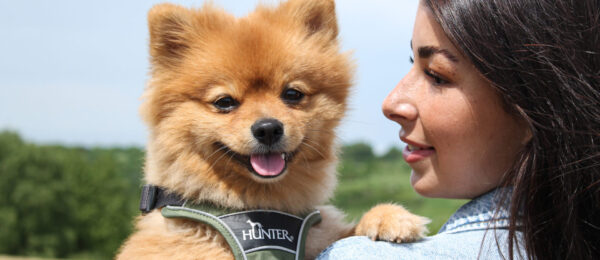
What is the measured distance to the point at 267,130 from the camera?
9.02 ft

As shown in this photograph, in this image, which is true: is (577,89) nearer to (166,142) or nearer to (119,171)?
(166,142)

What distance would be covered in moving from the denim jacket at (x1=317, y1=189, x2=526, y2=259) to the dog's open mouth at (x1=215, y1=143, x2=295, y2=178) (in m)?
0.84

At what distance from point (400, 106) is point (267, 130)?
32.1 inches

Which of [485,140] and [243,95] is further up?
[243,95]

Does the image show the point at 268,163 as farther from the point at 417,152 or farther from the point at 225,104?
the point at 417,152

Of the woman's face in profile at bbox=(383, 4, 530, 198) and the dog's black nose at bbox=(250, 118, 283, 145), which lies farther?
the dog's black nose at bbox=(250, 118, 283, 145)

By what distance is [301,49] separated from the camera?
3082mm

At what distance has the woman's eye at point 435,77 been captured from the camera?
202 cm

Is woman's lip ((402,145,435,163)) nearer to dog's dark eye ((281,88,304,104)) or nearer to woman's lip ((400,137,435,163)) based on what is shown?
woman's lip ((400,137,435,163))

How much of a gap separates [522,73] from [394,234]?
903 mm

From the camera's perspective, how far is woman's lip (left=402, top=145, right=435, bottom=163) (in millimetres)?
2170

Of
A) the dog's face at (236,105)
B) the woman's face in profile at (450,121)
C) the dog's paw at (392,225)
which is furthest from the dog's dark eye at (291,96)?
the woman's face in profile at (450,121)

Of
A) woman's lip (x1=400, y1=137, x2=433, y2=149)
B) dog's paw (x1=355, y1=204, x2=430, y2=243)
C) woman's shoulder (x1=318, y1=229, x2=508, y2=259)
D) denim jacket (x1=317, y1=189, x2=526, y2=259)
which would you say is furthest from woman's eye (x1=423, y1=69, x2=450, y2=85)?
dog's paw (x1=355, y1=204, x2=430, y2=243)

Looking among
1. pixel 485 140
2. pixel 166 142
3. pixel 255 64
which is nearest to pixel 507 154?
pixel 485 140
